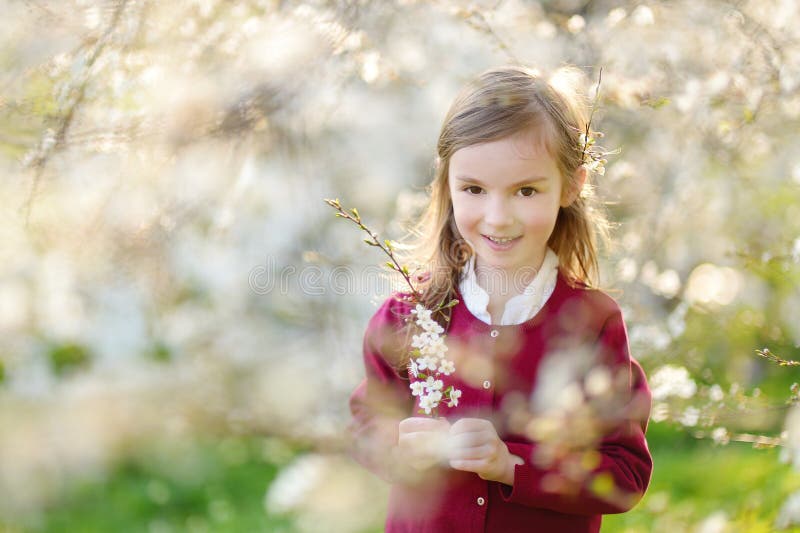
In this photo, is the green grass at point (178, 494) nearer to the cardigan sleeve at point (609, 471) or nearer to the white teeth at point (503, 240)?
the cardigan sleeve at point (609, 471)

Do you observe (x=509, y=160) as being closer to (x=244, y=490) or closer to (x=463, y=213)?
(x=463, y=213)

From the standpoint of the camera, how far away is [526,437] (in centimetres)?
149

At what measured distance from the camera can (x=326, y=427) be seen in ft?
11.2

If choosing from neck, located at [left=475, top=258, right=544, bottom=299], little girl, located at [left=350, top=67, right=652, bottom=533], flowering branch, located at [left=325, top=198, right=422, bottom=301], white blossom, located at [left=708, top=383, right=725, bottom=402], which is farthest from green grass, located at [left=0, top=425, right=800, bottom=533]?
flowering branch, located at [left=325, top=198, right=422, bottom=301]

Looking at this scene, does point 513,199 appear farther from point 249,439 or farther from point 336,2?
point 249,439

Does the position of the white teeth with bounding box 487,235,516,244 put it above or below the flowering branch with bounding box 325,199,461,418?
above

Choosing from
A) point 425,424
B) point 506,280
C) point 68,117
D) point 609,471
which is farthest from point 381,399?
point 68,117

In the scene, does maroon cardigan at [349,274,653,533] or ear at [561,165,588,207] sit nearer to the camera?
maroon cardigan at [349,274,653,533]

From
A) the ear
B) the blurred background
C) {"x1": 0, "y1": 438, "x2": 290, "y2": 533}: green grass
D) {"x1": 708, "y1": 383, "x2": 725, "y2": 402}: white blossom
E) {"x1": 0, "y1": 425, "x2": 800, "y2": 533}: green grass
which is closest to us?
the ear

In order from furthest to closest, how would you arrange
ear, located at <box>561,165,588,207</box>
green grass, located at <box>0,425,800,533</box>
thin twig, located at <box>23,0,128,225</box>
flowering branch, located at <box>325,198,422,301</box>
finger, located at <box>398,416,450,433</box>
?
1. green grass, located at <box>0,425,800,533</box>
2. thin twig, located at <box>23,0,128,225</box>
3. ear, located at <box>561,165,588,207</box>
4. finger, located at <box>398,416,450,433</box>
5. flowering branch, located at <box>325,198,422,301</box>

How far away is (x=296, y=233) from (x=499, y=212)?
231 cm

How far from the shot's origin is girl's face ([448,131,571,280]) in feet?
4.69

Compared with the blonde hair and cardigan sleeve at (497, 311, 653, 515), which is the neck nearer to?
the blonde hair

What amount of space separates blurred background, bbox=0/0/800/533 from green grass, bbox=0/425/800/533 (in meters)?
0.01
